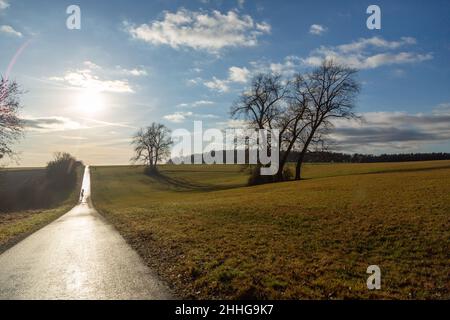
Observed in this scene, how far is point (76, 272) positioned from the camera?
10.6 metres

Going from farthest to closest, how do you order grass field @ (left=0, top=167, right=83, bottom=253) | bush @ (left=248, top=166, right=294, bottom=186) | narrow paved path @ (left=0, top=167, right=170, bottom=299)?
bush @ (left=248, top=166, right=294, bottom=186), grass field @ (left=0, top=167, right=83, bottom=253), narrow paved path @ (left=0, top=167, right=170, bottom=299)

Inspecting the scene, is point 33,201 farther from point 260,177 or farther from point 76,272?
point 76,272

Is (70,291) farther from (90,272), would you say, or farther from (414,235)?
(414,235)

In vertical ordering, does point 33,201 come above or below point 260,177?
below

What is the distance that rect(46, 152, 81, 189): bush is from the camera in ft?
240

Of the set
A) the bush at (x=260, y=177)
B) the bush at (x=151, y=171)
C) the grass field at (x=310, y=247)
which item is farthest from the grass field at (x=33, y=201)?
the bush at (x=260, y=177)

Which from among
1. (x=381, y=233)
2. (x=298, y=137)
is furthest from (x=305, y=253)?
(x=298, y=137)

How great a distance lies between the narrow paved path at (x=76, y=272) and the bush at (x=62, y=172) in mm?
61896

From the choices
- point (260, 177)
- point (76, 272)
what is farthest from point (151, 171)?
point (76, 272)

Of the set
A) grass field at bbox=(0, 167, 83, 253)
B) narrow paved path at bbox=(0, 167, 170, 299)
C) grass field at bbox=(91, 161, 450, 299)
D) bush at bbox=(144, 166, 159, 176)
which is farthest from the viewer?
bush at bbox=(144, 166, 159, 176)

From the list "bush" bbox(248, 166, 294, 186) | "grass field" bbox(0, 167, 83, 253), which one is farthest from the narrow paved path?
"bush" bbox(248, 166, 294, 186)

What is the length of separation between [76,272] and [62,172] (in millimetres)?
72310

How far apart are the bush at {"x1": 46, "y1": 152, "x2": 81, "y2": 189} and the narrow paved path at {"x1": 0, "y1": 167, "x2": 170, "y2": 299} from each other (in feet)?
203

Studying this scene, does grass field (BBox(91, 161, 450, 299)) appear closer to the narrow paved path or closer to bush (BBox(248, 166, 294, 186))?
the narrow paved path
